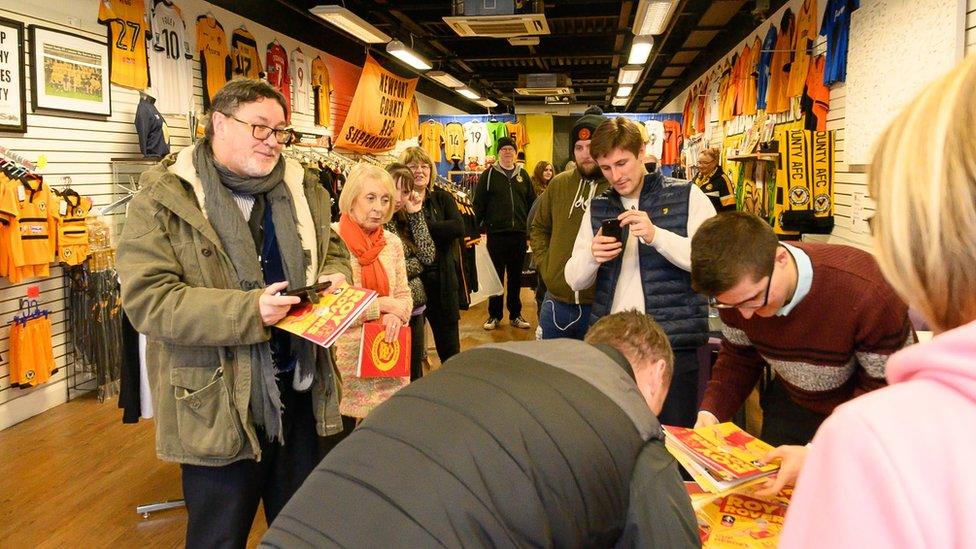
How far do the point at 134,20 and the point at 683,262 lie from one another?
549cm

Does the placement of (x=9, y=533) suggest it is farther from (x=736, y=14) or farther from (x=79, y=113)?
(x=736, y=14)

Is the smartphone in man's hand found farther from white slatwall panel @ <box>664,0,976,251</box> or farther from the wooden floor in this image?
white slatwall panel @ <box>664,0,976,251</box>

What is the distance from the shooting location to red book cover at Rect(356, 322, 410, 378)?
10.2 ft

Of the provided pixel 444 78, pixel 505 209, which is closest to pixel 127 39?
pixel 505 209

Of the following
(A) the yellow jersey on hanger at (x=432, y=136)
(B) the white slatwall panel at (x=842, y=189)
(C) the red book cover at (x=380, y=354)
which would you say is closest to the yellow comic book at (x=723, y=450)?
(C) the red book cover at (x=380, y=354)

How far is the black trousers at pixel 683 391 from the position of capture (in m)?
2.71

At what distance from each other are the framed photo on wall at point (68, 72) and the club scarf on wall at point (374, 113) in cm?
362

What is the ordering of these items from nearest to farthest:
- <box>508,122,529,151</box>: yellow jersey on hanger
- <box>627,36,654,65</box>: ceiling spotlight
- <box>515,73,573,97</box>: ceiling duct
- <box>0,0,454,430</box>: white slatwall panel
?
1. <box>0,0,454,430</box>: white slatwall panel
2. <box>627,36,654,65</box>: ceiling spotlight
3. <box>515,73,573,97</box>: ceiling duct
4. <box>508,122,529,151</box>: yellow jersey on hanger

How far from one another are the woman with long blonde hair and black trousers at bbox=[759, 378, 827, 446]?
164cm

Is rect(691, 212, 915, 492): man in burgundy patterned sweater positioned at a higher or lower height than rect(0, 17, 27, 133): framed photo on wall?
lower

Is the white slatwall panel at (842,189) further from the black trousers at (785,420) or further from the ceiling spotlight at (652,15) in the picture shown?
the black trousers at (785,420)

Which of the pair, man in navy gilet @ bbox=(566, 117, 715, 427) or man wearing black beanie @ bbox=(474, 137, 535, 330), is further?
man wearing black beanie @ bbox=(474, 137, 535, 330)

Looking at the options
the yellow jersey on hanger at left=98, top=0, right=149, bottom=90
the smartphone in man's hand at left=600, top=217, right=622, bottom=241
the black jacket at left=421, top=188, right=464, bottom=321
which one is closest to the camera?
the smartphone in man's hand at left=600, top=217, right=622, bottom=241

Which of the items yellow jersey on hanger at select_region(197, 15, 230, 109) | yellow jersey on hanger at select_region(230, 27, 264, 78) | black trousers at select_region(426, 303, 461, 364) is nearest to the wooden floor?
black trousers at select_region(426, 303, 461, 364)
